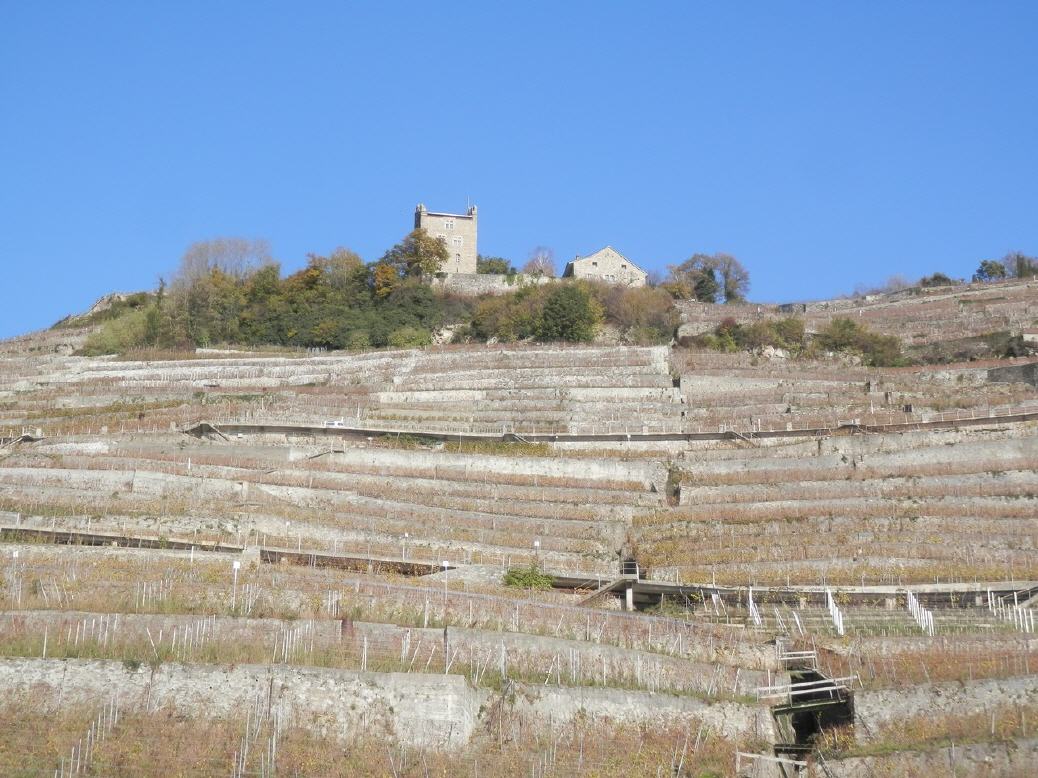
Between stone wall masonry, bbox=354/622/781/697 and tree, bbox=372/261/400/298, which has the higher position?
tree, bbox=372/261/400/298

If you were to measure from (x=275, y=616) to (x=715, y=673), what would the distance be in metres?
8.47

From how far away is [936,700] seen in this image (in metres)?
24.1

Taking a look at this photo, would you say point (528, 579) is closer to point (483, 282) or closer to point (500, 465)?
point (500, 465)

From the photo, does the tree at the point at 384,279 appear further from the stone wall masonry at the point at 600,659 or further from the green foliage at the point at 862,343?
the stone wall masonry at the point at 600,659

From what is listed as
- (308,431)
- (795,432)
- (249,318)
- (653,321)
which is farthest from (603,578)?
(249,318)

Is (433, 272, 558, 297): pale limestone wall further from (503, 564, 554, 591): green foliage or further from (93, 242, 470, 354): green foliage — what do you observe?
(503, 564, 554, 591): green foliage

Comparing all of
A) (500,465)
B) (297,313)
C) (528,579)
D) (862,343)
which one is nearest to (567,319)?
(862,343)

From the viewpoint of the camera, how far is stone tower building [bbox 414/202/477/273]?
76.5 meters

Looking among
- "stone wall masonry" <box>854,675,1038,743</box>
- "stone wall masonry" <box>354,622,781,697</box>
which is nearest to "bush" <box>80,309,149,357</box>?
"stone wall masonry" <box>354,622,781,697</box>

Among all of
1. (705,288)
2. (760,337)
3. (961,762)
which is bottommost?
(961,762)

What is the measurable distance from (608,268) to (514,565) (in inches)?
1625

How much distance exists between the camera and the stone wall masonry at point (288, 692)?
76.8 ft

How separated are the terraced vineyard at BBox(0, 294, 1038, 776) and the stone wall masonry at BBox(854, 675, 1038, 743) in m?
0.06

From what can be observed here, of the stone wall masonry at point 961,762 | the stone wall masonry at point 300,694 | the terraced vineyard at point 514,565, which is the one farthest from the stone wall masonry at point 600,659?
the stone wall masonry at point 961,762
